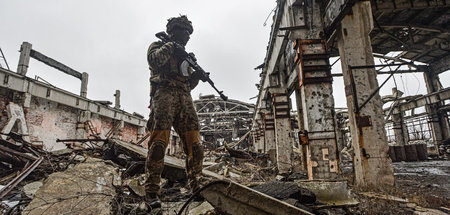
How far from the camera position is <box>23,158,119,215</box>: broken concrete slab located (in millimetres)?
1744

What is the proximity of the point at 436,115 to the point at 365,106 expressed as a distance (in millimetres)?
13557

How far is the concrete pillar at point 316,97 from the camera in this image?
364 cm

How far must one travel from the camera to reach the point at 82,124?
913 cm

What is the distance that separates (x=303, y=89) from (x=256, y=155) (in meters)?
6.06

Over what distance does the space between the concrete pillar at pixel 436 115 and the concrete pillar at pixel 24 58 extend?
20.1 metres

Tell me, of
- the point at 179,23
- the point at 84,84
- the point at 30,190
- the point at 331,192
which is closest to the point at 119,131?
the point at 84,84

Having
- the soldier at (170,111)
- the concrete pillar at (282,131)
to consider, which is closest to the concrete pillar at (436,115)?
the concrete pillar at (282,131)

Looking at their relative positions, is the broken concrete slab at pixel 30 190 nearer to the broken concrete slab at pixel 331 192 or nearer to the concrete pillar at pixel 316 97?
the broken concrete slab at pixel 331 192

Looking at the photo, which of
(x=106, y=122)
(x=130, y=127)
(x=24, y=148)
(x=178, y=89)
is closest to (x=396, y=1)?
(x=178, y=89)

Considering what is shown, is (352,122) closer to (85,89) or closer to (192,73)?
(192,73)

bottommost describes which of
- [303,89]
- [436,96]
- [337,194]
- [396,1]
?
[337,194]

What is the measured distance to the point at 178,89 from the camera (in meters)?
2.79

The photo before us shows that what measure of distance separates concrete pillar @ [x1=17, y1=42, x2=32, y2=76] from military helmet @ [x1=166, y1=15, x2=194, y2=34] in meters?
6.97

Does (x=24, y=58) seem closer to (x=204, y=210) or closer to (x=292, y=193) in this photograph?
(x=204, y=210)
